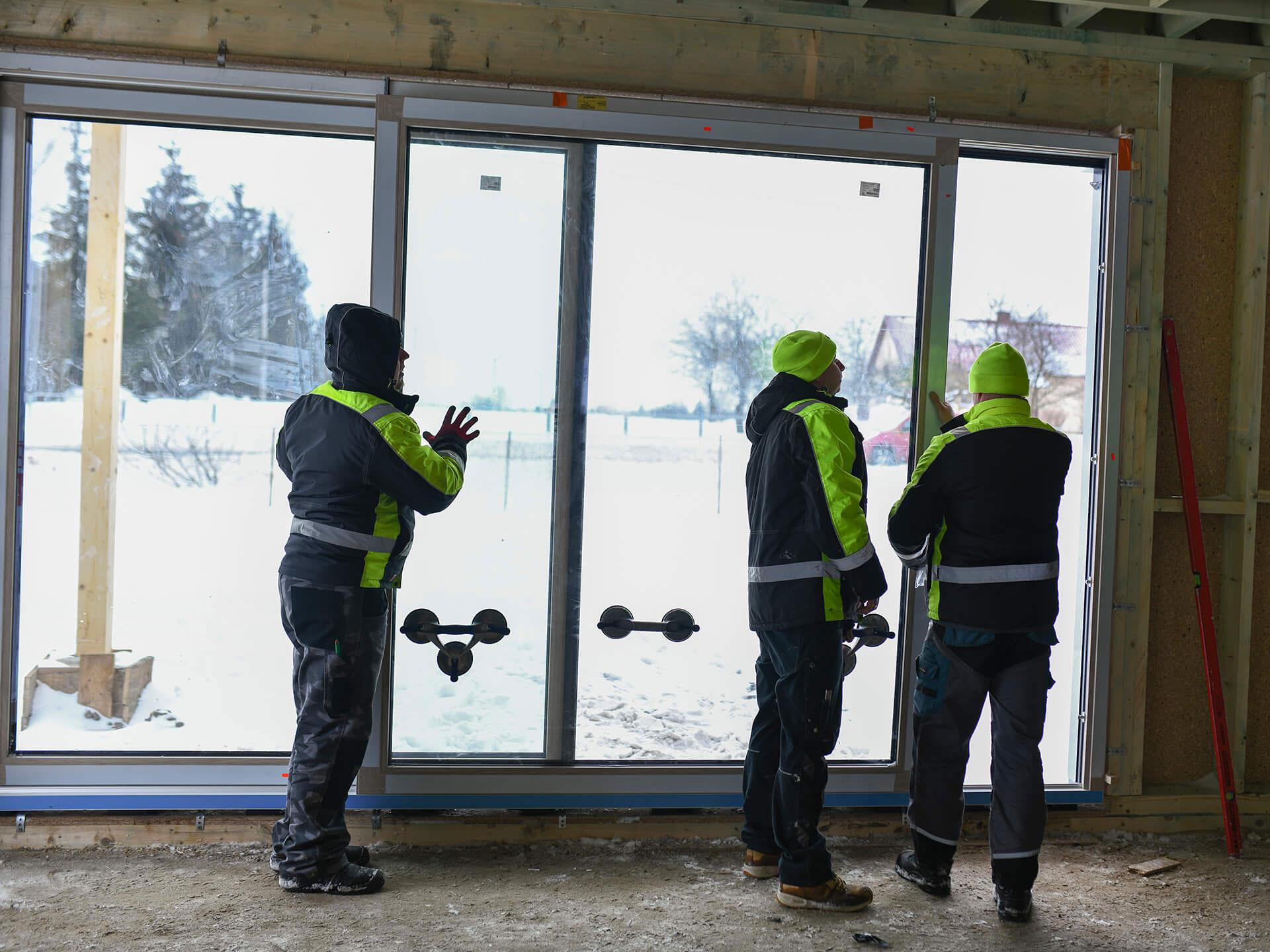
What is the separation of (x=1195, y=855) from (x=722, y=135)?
305 centimetres

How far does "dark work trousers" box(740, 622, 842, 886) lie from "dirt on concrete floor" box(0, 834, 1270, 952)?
182 mm

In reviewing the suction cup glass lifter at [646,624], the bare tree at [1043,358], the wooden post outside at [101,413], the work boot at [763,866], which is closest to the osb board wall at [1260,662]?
the bare tree at [1043,358]

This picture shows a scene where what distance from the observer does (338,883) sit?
267cm

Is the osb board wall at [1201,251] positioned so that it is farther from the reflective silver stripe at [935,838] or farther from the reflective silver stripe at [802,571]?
the reflective silver stripe at [802,571]

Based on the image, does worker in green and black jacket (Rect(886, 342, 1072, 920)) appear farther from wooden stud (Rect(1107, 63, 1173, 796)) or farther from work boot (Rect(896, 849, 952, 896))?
wooden stud (Rect(1107, 63, 1173, 796))

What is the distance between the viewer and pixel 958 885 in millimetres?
2900

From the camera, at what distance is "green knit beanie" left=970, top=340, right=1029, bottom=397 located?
2.63 metres

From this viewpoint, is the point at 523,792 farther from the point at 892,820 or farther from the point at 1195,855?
the point at 1195,855

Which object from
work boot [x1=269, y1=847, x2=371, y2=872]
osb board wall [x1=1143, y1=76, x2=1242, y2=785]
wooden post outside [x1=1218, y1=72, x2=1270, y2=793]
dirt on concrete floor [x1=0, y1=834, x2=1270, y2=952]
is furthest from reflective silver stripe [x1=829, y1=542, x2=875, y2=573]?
wooden post outside [x1=1218, y1=72, x2=1270, y2=793]

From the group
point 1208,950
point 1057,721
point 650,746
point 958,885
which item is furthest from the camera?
point 1057,721

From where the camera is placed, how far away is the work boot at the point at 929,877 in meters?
2.80

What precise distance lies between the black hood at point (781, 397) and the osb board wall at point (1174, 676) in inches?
66.7

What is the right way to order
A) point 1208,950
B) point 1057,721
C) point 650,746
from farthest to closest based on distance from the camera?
point 1057,721 → point 650,746 → point 1208,950

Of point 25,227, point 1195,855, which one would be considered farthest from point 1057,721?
point 25,227
